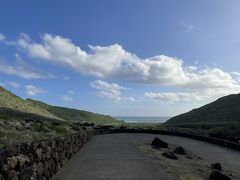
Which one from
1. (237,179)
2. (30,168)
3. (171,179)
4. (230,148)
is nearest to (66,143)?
(171,179)

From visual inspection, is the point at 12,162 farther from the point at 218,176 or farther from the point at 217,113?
the point at 217,113

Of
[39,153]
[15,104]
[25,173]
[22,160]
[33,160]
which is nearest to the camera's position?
[22,160]

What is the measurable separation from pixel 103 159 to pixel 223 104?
122 metres

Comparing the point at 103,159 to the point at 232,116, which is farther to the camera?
the point at 232,116

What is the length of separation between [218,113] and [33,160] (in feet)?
385

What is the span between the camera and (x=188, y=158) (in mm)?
21312

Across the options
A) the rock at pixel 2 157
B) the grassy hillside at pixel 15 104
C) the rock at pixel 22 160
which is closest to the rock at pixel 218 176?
the rock at pixel 22 160

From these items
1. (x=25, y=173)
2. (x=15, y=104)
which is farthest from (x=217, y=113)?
(x=25, y=173)

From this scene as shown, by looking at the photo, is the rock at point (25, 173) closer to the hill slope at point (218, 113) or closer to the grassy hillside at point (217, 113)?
the grassy hillside at point (217, 113)

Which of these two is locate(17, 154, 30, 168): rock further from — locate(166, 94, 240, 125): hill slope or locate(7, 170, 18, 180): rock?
locate(166, 94, 240, 125): hill slope

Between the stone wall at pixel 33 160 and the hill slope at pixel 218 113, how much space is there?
3826 inches

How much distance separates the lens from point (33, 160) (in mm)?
9734

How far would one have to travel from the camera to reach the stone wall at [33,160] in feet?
25.4

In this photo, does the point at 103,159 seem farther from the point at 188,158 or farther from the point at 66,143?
the point at 188,158
